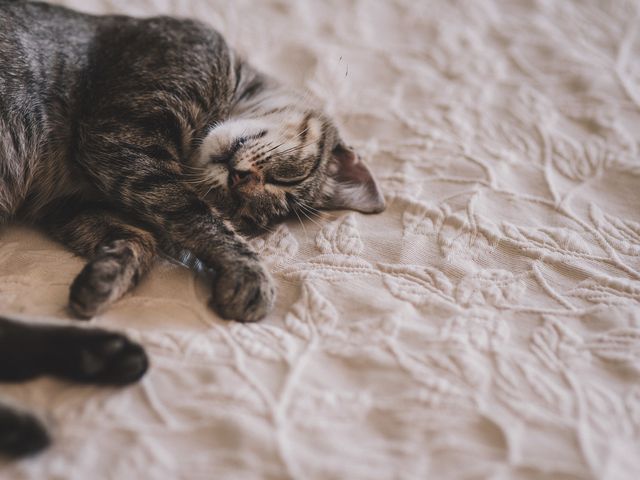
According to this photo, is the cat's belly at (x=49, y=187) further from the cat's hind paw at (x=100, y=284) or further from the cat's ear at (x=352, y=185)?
the cat's ear at (x=352, y=185)

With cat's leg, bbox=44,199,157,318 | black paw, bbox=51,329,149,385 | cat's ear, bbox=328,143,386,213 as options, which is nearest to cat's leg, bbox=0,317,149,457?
black paw, bbox=51,329,149,385

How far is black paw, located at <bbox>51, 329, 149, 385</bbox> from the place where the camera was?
31.7 inches

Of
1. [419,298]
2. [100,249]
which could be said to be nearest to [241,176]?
[100,249]

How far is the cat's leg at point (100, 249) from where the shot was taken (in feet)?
3.09

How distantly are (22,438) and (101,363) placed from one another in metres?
0.13

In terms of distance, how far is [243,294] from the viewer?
97 cm

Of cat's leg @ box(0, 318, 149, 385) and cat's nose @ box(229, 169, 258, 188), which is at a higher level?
cat's nose @ box(229, 169, 258, 188)

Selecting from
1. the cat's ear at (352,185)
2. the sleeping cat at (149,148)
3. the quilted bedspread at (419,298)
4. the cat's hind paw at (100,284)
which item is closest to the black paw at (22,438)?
the quilted bedspread at (419,298)

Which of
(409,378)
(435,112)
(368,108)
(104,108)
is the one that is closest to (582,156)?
(435,112)

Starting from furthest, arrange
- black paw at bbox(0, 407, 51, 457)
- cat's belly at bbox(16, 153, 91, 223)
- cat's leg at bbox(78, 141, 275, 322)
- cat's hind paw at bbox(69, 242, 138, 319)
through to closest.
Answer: cat's belly at bbox(16, 153, 91, 223), cat's leg at bbox(78, 141, 275, 322), cat's hind paw at bbox(69, 242, 138, 319), black paw at bbox(0, 407, 51, 457)

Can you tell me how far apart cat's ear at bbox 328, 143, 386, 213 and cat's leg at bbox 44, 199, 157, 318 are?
0.42 meters

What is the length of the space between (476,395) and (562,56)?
1137 mm

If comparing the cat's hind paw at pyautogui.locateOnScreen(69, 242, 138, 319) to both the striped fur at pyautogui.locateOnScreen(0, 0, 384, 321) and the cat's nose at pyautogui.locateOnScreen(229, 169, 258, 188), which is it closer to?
the striped fur at pyautogui.locateOnScreen(0, 0, 384, 321)

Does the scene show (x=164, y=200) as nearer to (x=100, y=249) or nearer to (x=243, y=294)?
(x=100, y=249)
